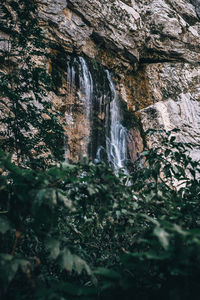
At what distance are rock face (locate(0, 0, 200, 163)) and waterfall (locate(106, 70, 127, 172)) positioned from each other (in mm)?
362

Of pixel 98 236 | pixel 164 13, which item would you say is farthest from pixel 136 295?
pixel 164 13

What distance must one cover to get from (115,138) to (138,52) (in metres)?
4.90

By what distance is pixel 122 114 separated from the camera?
1005 centimetres

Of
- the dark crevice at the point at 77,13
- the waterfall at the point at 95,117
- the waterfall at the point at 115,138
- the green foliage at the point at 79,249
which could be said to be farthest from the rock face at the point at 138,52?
the green foliage at the point at 79,249

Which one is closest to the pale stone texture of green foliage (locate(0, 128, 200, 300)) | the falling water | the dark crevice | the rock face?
the rock face

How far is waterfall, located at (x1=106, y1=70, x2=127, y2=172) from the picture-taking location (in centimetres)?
864

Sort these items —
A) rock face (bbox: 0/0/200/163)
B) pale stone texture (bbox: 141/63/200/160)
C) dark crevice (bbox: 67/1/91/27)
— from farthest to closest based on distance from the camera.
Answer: pale stone texture (bbox: 141/63/200/160) → dark crevice (bbox: 67/1/91/27) → rock face (bbox: 0/0/200/163)

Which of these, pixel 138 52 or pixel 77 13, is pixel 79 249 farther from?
pixel 138 52

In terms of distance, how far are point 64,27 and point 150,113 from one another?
16.8 feet

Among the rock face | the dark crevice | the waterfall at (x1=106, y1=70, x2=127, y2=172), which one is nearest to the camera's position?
the waterfall at (x1=106, y1=70, x2=127, y2=172)

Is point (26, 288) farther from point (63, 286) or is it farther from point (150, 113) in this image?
point (150, 113)

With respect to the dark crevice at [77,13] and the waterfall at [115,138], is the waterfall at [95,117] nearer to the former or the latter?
the waterfall at [115,138]

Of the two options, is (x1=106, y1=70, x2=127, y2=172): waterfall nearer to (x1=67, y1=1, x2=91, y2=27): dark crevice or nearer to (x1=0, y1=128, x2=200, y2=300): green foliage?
(x1=67, y1=1, x2=91, y2=27): dark crevice

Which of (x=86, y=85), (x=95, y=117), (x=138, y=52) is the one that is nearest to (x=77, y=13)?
(x=86, y=85)
